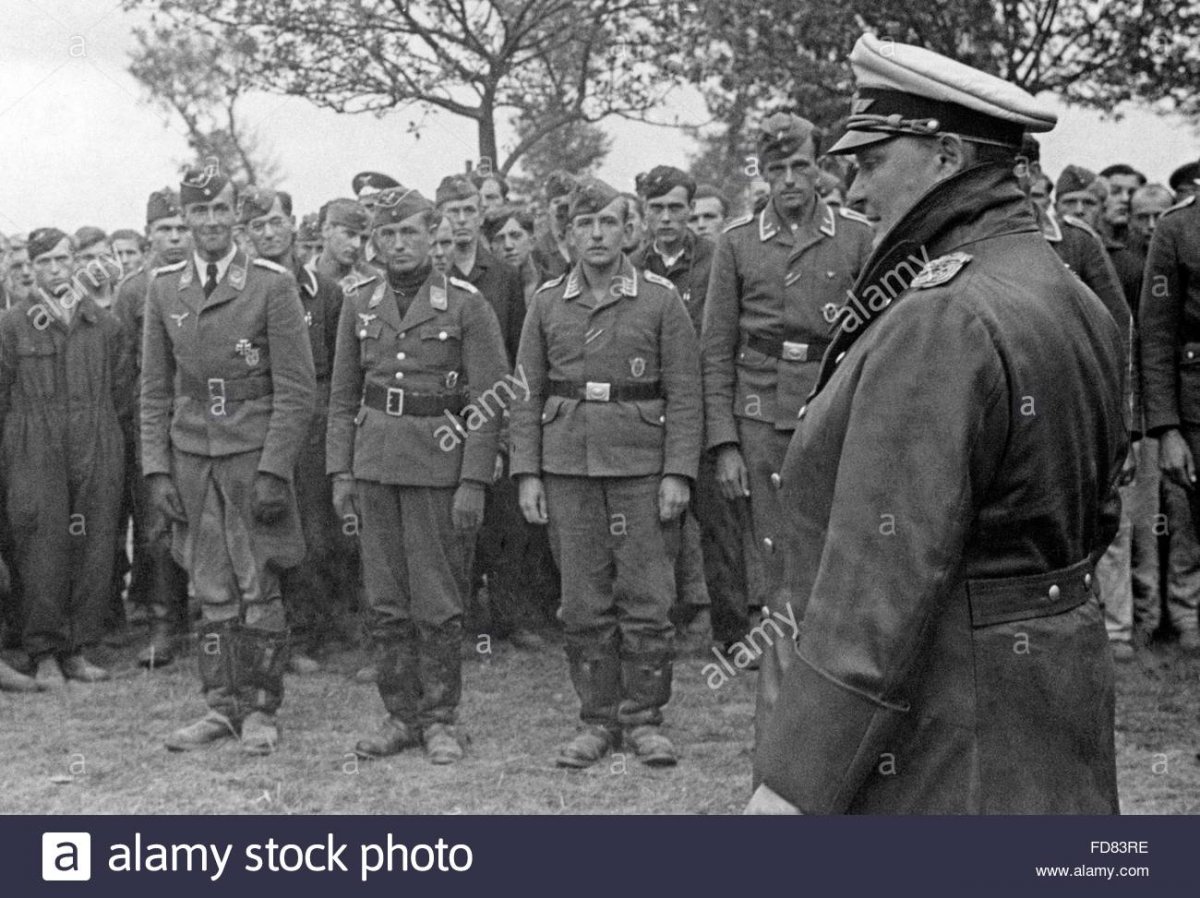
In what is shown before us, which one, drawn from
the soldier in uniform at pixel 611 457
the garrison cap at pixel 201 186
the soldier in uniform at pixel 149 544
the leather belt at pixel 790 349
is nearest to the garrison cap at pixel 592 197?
the soldier in uniform at pixel 611 457

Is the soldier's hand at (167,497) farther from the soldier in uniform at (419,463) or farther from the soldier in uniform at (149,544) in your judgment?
the soldier in uniform at (149,544)

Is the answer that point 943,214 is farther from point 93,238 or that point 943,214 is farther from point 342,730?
point 93,238

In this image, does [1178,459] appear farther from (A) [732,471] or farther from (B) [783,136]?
(B) [783,136]

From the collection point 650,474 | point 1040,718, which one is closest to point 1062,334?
point 1040,718

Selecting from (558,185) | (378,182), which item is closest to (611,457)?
(378,182)

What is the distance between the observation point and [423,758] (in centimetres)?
575

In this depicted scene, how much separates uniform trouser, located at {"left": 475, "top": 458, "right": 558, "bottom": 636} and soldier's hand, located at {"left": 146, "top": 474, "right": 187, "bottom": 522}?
2063 millimetres

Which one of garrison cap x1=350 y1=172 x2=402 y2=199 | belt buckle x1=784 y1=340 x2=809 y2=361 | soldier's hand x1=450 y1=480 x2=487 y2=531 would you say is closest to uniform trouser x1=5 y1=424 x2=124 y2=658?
garrison cap x1=350 y1=172 x2=402 y2=199

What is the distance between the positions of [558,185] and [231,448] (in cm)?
337

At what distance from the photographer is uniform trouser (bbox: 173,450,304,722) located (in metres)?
5.89

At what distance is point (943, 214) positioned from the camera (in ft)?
7.02

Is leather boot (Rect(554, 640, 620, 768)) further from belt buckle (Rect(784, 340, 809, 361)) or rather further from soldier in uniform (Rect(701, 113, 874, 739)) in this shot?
belt buckle (Rect(784, 340, 809, 361))

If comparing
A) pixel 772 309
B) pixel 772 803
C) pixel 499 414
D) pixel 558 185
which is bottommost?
pixel 772 803

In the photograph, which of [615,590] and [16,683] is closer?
[615,590]
